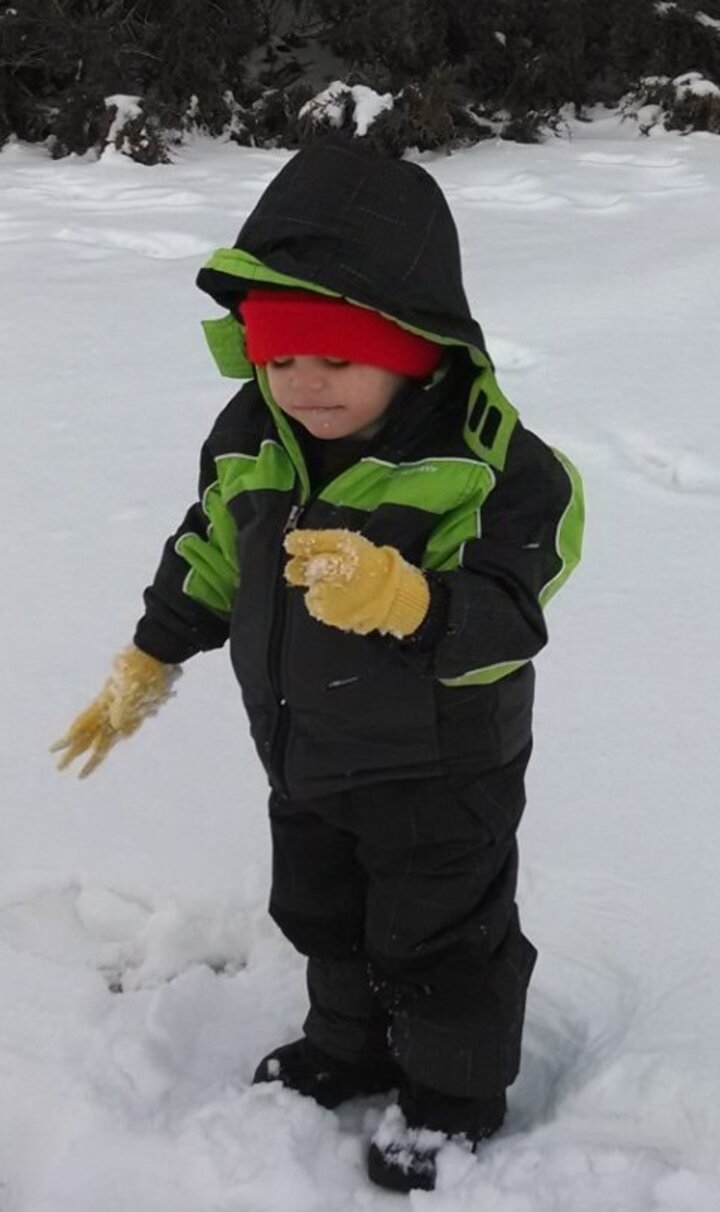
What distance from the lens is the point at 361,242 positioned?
3.41 feet

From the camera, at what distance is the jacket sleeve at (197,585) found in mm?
1321

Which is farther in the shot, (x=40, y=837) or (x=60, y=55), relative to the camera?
(x=60, y=55)

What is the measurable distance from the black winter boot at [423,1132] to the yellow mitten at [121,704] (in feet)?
1.72

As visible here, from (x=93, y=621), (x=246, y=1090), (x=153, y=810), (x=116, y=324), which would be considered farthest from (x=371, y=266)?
(x=116, y=324)

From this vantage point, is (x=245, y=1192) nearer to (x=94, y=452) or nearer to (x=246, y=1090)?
(x=246, y=1090)

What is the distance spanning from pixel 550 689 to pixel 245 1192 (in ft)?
3.65

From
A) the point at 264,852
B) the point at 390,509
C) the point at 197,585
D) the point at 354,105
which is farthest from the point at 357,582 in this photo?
the point at 354,105

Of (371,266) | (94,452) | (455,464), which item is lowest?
(94,452)

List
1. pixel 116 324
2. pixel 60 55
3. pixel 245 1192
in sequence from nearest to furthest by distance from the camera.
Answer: pixel 245 1192, pixel 116 324, pixel 60 55

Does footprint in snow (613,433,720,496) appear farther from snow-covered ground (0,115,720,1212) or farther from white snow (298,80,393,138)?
white snow (298,80,393,138)

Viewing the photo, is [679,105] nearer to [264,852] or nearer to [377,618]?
[264,852]

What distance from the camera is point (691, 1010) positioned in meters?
1.49

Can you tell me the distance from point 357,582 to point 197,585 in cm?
43

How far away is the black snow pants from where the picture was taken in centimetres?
125
